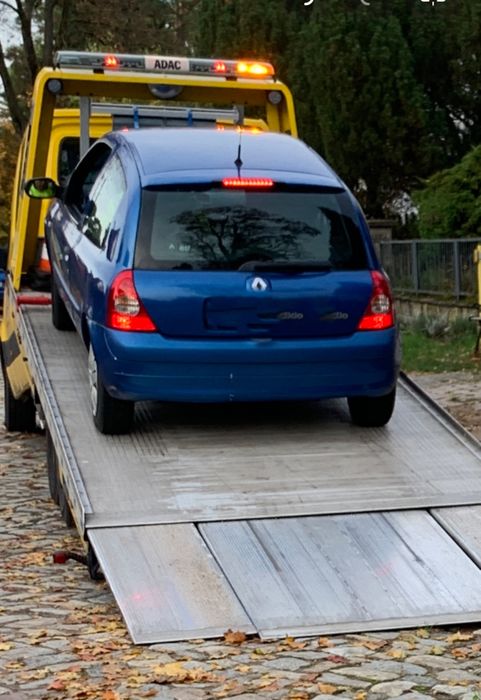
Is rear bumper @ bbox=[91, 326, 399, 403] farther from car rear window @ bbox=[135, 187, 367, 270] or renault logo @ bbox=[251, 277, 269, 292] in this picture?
car rear window @ bbox=[135, 187, 367, 270]

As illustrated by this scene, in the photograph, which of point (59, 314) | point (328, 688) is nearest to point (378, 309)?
point (328, 688)

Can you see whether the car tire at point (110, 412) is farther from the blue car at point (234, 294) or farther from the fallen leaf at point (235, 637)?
the fallen leaf at point (235, 637)

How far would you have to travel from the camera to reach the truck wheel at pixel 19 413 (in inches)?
459

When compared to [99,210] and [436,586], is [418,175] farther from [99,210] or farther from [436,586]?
[436,586]

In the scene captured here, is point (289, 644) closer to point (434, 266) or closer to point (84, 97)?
point (84, 97)

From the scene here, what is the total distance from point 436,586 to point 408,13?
27.5 meters

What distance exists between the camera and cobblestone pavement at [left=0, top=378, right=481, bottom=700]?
477cm

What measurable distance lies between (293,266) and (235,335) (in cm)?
50

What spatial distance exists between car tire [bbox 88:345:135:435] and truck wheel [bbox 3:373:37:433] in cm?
427

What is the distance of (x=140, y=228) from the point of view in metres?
7.11

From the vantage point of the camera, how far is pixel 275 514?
6.24 m

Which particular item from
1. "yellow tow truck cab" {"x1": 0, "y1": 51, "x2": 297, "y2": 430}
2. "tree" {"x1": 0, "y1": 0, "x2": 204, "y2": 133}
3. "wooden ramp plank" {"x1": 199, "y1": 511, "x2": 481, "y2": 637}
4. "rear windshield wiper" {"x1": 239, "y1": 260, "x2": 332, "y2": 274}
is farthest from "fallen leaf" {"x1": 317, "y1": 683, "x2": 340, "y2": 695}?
"tree" {"x1": 0, "y1": 0, "x2": 204, "y2": 133}

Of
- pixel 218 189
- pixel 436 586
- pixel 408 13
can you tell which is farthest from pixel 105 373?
pixel 408 13

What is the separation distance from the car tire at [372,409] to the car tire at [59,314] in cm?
256
